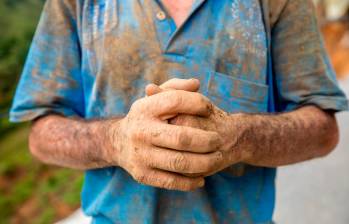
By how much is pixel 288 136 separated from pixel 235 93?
222 millimetres

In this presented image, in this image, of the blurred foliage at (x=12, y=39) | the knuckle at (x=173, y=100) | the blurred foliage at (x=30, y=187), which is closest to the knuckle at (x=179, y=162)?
the knuckle at (x=173, y=100)

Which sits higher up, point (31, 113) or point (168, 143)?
point (168, 143)

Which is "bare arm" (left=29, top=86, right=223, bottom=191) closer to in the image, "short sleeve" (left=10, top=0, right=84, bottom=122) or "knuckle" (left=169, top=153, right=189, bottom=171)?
"knuckle" (left=169, top=153, right=189, bottom=171)

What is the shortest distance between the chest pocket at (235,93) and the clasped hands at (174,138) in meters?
0.18

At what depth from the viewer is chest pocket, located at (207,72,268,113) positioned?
48.0 inches

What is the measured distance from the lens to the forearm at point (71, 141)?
3.87 feet

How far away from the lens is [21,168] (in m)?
6.32

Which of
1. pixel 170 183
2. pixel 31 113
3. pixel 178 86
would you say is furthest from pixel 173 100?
pixel 31 113

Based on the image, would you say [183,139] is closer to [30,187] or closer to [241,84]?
[241,84]

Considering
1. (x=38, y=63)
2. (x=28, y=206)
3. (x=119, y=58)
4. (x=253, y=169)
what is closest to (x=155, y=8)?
(x=119, y=58)

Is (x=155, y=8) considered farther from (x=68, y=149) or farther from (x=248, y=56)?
(x=68, y=149)

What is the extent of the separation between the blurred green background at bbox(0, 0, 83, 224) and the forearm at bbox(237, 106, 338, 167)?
4.28m

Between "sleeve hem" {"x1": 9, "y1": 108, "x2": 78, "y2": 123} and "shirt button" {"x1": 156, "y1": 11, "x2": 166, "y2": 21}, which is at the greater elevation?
"shirt button" {"x1": 156, "y1": 11, "x2": 166, "y2": 21}

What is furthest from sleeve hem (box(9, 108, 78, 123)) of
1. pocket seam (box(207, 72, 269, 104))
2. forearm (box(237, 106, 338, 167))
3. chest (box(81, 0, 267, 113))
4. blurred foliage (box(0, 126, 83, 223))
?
blurred foliage (box(0, 126, 83, 223))
